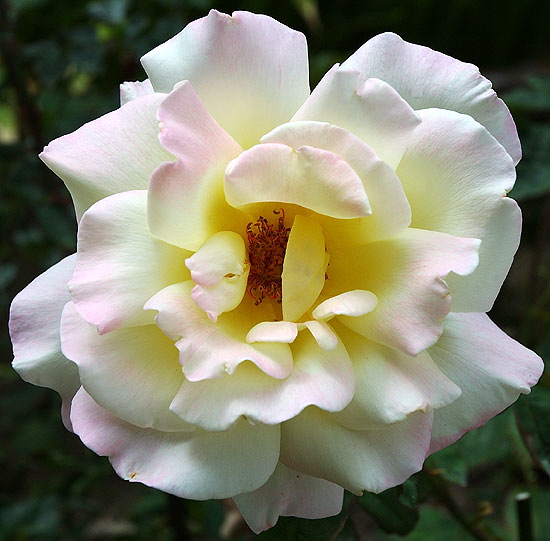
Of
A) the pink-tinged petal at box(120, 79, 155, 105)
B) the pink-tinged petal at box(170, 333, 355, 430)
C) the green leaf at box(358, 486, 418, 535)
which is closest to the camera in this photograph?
the pink-tinged petal at box(170, 333, 355, 430)

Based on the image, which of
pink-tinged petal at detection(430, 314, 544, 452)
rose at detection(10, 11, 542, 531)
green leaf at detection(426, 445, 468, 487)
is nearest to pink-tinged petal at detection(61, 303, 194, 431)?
rose at detection(10, 11, 542, 531)

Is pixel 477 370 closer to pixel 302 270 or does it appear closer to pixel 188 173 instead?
pixel 302 270

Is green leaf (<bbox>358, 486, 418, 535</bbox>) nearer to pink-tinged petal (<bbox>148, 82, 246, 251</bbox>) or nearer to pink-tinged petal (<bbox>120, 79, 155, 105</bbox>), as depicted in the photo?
pink-tinged petal (<bbox>148, 82, 246, 251</bbox>)

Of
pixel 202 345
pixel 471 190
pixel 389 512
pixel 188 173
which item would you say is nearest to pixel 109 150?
pixel 188 173

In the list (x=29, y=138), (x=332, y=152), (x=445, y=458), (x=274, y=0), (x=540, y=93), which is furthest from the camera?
(x=274, y=0)

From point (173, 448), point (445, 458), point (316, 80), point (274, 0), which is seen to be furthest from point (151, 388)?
point (274, 0)

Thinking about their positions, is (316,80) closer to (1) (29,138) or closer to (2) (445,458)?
(1) (29,138)

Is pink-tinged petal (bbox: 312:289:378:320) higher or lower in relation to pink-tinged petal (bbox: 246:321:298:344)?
higher

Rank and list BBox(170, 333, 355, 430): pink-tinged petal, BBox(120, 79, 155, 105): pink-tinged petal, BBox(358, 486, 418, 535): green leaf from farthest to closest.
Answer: BBox(358, 486, 418, 535): green leaf
BBox(120, 79, 155, 105): pink-tinged petal
BBox(170, 333, 355, 430): pink-tinged petal
